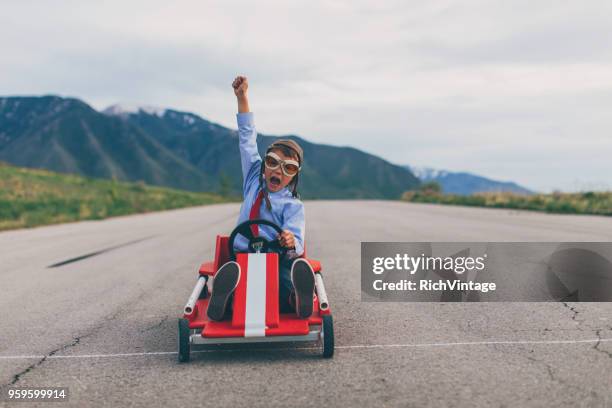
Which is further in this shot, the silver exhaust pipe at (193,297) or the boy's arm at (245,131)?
the boy's arm at (245,131)

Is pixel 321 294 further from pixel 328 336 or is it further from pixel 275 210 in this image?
pixel 275 210

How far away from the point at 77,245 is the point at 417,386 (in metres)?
11.1

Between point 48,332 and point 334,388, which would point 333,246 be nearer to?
point 48,332

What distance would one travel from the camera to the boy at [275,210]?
442cm

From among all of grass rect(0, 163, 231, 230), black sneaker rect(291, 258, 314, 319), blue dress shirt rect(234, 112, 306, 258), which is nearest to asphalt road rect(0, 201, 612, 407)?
black sneaker rect(291, 258, 314, 319)

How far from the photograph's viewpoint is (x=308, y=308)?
439 cm

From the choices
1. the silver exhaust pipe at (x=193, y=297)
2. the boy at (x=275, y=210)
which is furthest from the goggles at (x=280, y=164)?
the silver exhaust pipe at (x=193, y=297)

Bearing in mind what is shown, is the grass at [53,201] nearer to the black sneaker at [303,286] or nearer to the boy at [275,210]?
the boy at [275,210]

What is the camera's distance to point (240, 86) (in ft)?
16.3

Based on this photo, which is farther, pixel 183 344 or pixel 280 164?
pixel 280 164

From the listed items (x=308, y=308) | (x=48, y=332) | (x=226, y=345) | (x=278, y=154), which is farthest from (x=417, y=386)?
(x=48, y=332)

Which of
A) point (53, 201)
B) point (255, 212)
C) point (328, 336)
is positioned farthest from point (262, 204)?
point (53, 201)

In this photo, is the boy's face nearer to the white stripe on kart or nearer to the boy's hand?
the boy's hand

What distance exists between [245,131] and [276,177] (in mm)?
548
